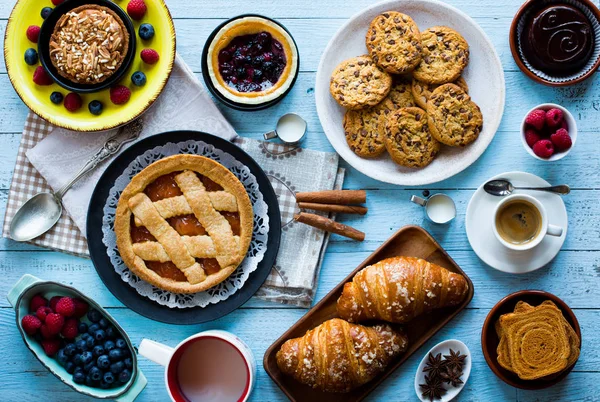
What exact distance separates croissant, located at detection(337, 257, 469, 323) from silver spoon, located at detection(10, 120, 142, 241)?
1.18m

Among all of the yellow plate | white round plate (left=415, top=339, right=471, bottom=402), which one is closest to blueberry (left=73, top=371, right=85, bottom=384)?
the yellow plate

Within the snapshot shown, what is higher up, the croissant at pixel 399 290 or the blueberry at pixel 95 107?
the blueberry at pixel 95 107

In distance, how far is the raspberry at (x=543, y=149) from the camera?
2578 millimetres

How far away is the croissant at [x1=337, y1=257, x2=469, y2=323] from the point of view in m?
2.50

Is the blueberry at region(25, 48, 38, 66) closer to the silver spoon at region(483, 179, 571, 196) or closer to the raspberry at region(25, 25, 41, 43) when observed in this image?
the raspberry at region(25, 25, 41, 43)

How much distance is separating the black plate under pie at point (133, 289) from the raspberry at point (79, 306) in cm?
14

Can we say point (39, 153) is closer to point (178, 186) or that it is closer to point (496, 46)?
point (178, 186)

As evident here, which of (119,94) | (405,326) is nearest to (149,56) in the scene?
(119,94)

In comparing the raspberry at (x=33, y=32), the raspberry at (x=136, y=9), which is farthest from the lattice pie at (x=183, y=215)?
the raspberry at (x=33, y=32)

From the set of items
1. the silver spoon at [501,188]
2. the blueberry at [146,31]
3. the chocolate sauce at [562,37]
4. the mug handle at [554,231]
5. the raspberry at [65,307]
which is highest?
the blueberry at [146,31]

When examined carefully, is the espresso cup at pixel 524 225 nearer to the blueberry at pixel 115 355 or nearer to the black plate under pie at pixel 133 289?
the black plate under pie at pixel 133 289

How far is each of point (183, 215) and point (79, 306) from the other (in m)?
0.61

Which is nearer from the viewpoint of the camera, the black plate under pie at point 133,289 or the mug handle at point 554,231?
the mug handle at point 554,231

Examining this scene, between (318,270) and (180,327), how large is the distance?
667mm
